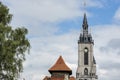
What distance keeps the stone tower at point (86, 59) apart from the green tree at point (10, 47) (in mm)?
89443

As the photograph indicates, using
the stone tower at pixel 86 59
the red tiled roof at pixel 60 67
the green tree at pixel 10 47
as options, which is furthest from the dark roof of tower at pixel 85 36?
the green tree at pixel 10 47

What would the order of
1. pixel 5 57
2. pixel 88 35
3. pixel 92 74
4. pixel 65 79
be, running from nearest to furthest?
1. pixel 5 57
2. pixel 65 79
3. pixel 92 74
4. pixel 88 35

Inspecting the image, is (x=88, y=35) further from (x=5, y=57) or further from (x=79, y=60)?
(x=5, y=57)

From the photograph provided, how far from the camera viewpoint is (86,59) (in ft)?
434

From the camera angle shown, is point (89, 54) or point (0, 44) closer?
point (0, 44)

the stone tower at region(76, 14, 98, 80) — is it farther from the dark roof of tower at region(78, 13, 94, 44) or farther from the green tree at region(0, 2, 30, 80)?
the green tree at region(0, 2, 30, 80)

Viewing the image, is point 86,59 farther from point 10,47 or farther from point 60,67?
point 10,47

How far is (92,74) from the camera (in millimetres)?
128375

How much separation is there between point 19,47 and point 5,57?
2258 mm

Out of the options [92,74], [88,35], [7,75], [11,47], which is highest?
[88,35]

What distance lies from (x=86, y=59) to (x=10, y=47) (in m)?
96.8

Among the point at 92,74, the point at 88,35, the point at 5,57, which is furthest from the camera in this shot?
the point at 88,35

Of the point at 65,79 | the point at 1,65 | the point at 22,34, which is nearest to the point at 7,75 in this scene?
the point at 1,65

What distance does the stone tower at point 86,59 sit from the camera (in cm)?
12859
